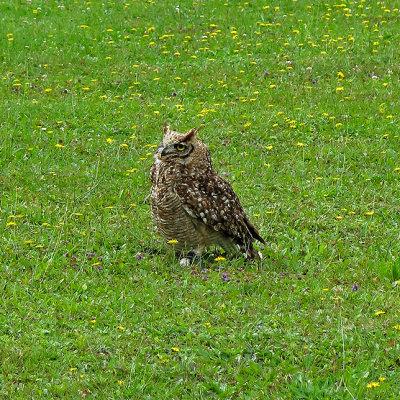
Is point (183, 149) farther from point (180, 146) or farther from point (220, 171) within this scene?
point (220, 171)

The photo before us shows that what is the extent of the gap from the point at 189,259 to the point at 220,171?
291cm

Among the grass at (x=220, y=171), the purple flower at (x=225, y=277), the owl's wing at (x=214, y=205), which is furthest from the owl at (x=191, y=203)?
the purple flower at (x=225, y=277)

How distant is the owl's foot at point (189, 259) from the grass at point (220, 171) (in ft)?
0.34

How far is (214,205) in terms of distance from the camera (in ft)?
26.8

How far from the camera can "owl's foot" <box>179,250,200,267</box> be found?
8.13 m

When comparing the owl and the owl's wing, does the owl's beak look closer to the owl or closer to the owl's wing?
the owl

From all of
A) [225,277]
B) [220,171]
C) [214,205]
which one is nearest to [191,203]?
[214,205]

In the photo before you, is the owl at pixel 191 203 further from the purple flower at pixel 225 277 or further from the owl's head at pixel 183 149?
the purple flower at pixel 225 277

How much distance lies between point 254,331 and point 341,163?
4.87m

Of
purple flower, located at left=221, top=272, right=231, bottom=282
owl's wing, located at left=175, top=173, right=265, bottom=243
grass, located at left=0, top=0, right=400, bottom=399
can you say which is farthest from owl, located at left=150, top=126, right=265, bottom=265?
purple flower, located at left=221, top=272, right=231, bottom=282

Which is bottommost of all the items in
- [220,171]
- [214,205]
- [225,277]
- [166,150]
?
[220,171]

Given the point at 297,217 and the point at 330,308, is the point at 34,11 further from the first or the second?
the point at 330,308

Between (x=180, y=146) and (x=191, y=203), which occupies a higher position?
(x=180, y=146)

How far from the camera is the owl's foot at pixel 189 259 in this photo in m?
8.13
